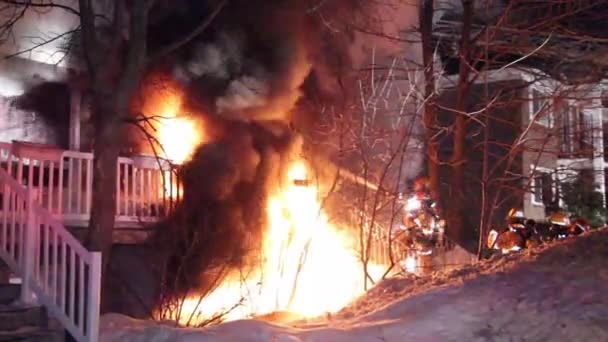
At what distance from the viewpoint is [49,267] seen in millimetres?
7078

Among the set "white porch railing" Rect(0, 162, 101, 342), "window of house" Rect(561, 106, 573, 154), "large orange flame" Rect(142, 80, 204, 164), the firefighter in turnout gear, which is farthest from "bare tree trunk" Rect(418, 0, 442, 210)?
"white porch railing" Rect(0, 162, 101, 342)

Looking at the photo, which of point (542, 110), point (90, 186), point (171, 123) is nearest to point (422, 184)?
point (542, 110)

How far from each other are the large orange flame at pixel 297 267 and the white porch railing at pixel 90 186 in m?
1.48

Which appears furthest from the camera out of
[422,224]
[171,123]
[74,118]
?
[422,224]

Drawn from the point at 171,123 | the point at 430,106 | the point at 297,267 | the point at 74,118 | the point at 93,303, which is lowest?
the point at 297,267

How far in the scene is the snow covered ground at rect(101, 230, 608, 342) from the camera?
607 centimetres

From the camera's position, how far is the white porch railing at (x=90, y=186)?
8.64 metres

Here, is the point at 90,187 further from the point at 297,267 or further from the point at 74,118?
the point at 297,267

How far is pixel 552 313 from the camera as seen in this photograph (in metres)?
6.20

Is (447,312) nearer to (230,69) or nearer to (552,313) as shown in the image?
(552,313)

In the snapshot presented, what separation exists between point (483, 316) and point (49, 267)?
4.13m

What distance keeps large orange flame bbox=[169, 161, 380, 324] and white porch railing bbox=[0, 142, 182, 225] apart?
Result: 1.48 m

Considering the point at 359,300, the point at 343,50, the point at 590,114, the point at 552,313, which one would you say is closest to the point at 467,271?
the point at 359,300

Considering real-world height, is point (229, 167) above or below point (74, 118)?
below
